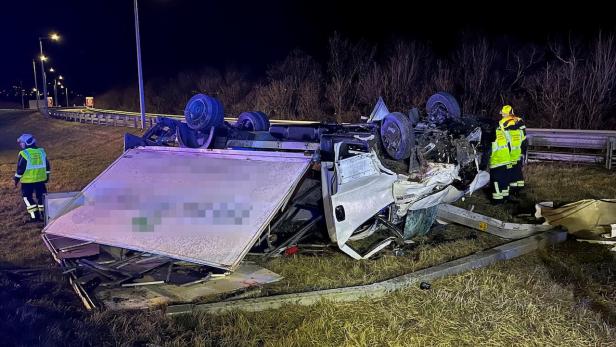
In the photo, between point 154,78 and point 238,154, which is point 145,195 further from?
point 154,78

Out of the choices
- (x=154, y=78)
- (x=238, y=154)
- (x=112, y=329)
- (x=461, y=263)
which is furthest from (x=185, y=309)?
(x=154, y=78)

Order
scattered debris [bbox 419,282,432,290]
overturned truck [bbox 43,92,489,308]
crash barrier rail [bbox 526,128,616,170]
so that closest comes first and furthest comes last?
1. scattered debris [bbox 419,282,432,290]
2. overturned truck [bbox 43,92,489,308]
3. crash barrier rail [bbox 526,128,616,170]

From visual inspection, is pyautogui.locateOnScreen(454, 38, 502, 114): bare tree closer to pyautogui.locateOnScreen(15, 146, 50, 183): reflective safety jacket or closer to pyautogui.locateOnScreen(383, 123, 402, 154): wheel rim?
pyautogui.locateOnScreen(383, 123, 402, 154): wheel rim

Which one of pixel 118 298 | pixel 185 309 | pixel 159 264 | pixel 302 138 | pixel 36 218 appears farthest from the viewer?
Result: pixel 36 218

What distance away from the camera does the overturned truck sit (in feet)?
13.9

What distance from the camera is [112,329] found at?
3.35 m

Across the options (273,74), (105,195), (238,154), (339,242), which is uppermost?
(273,74)

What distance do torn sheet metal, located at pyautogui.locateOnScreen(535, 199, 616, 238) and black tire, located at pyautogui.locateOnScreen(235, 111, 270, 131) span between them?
357 cm

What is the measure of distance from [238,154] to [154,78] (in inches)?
1751

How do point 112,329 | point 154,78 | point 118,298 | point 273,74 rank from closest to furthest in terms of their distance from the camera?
point 112,329
point 118,298
point 273,74
point 154,78

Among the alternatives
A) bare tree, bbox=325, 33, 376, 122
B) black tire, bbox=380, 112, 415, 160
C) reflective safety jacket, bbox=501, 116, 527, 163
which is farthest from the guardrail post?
bare tree, bbox=325, 33, 376, 122

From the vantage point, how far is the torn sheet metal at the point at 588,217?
559 centimetres

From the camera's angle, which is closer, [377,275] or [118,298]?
[118,298]

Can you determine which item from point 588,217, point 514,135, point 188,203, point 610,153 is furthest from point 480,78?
point 188,203
